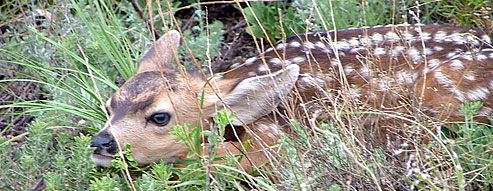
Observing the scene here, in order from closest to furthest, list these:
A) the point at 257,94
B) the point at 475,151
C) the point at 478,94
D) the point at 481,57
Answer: the point at 475,151
the point at 257,94
the point at 478,94
the point at 481,57

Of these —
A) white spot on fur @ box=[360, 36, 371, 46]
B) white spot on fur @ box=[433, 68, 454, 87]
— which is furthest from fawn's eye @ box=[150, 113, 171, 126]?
white spot on fur @ box=[433, 68, 454, 87]

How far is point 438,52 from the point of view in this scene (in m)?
4.59

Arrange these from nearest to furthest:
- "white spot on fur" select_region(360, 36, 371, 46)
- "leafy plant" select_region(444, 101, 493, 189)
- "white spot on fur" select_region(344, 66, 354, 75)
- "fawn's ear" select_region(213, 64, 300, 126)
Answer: "leafy plant" select_region(444, 101, 493, 189) → "white spot on fur" select_region(360, 36, 371, 46) → "fawn's ear" select_region(213, 64, 300, 126) → "white spot on fur" select_region(344, 66, 354, 75)

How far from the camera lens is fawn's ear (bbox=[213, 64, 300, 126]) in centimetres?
398

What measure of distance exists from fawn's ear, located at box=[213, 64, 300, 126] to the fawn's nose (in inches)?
24.3

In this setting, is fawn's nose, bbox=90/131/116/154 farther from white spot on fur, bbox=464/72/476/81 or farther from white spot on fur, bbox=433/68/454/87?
white spot on fur, bbox=464/72/476/81

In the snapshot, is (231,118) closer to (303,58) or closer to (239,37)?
(303,58)

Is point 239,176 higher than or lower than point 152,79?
lower

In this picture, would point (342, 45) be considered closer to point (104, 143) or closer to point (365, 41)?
point (365, 41)

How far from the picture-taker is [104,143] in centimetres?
387

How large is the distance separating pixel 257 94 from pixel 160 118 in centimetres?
55

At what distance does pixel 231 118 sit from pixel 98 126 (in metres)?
1.18

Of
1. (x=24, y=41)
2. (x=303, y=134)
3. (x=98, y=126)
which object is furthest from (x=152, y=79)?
(x=24, y=41)

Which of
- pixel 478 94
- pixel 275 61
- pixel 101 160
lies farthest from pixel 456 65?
pixel 101 160
